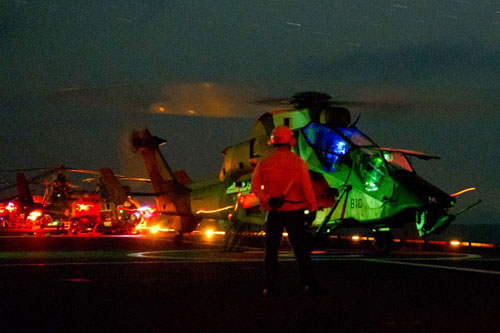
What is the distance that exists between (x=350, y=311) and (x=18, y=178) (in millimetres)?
93679

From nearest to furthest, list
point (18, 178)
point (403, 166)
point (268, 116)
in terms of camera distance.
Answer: point (403, 166) → point (268, 116) → point (18, 178)

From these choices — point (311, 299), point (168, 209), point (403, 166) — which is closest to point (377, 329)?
Answer: point (311, 299)

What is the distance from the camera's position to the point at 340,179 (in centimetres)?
1791

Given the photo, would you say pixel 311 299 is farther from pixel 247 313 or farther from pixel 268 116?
pixel 268 116

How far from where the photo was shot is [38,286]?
7895 mm

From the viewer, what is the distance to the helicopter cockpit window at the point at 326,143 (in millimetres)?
18141

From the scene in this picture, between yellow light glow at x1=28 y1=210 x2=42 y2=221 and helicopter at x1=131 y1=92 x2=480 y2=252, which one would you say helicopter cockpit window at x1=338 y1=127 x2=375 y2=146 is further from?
yellow light glow at x1=28 y1=210 x2=42 y2=221

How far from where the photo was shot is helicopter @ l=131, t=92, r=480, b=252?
53.9ft

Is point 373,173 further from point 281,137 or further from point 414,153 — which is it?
point 281,137

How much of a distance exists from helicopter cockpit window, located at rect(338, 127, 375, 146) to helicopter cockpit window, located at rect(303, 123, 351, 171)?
0.33m

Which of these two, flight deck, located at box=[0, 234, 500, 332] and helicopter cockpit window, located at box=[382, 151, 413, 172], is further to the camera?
helicopter cockpit window, located at box=[382, 151, 413, 172]

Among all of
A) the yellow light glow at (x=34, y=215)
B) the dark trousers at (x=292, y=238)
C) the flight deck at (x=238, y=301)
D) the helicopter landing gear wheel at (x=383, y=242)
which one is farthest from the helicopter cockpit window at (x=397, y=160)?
the yellow light glow at (x=34, y=215)

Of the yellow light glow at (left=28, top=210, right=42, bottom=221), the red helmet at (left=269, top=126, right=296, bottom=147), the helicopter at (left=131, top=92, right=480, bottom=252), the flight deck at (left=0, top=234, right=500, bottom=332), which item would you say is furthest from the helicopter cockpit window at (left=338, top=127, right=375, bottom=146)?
the yellow light glow at (left=28, top=210, right=42, bottom=221)

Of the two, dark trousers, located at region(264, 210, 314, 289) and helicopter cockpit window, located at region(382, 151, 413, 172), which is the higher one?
helicopter cockpit window, located at region(382, 151, 413, 172)
